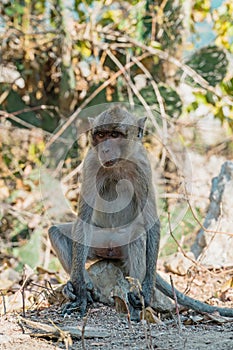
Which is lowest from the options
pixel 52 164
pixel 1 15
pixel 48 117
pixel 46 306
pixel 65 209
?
pixel 46 306

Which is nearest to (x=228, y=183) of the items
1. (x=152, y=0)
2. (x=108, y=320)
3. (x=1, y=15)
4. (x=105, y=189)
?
(x=105, y=189)

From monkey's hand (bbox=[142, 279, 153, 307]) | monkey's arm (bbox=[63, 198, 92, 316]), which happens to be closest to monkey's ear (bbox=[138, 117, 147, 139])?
monkey's arm (bbox=[63, 198, 92, 316])

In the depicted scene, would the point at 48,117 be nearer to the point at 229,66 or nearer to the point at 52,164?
the point at 52,164

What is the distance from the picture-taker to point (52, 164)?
855 centimetres

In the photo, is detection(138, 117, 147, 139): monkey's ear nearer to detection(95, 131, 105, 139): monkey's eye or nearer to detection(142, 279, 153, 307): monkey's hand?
detection(95, 131, 105, 139): monkey's eye

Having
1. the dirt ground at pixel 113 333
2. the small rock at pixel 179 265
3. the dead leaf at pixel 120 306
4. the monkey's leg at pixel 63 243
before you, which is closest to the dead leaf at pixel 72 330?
the dirt ground at pixel 113 333

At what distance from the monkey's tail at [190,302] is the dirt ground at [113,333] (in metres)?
0.13

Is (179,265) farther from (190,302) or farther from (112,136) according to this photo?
(112,136)

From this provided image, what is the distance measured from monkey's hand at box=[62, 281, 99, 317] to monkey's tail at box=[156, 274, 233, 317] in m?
0.60

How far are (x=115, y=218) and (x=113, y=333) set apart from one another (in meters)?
1.68

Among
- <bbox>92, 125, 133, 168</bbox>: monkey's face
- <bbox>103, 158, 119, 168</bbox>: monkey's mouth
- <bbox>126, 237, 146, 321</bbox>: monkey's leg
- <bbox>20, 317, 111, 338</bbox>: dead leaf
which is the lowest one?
<bbox>20, 317, 111, 338</bbox>: dead leaf

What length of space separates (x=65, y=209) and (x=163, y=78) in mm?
2833

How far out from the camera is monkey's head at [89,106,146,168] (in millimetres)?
4379

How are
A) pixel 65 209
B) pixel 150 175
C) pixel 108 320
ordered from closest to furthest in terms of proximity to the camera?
pixel 108 320 < pixel 150 175 < pixel 65 209
